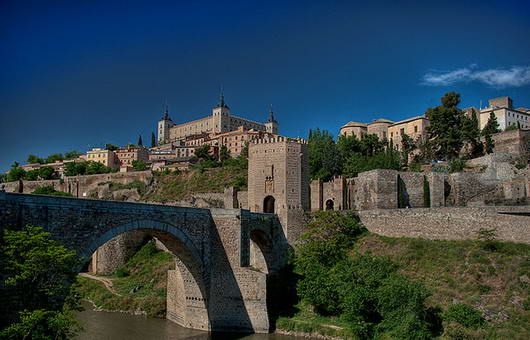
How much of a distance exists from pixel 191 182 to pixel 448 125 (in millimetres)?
29412

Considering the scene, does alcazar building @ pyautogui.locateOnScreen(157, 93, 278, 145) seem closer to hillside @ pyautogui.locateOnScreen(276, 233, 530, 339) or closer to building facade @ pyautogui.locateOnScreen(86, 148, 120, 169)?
building facade @ pyautogui.locateOnScreen(86, 148, 120, 169)

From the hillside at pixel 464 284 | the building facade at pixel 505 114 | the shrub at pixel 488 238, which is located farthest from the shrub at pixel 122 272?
the building facade at pixel 505 114

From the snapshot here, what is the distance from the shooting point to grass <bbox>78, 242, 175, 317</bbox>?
107ft

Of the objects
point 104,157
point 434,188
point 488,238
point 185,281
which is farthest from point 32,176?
point 488,238

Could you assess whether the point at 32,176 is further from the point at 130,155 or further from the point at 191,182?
the point at 191,182

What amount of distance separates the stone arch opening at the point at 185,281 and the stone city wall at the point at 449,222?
12.7 metres

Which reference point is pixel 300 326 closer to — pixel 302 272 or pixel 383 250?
pixel 302 272

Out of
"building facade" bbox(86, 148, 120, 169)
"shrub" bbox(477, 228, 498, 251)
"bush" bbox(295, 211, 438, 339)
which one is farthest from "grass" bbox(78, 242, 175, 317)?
"building facade" bbox(86, 148, 120, 169)

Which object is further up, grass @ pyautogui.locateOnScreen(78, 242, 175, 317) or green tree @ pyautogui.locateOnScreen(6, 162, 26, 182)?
green tree @ pyautogui.locateOnScreen(6, 162, 26, 182)

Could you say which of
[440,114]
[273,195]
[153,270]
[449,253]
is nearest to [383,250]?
[449,253]

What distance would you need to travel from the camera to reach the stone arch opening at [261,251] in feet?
110

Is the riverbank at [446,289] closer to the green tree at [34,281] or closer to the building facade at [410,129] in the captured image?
the green tree at [34,281]

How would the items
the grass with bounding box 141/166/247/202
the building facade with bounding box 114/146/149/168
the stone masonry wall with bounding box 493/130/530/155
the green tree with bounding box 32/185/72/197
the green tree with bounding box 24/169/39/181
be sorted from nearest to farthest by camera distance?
the stone masonry wall with bounding box 493/130/530/155, the grass with bounding box 141/166/247/202, the green tree with bounding box 32/185/72/197, the green tree with bounding box 24/169/39/181, the building facade with bounding box 114/146/149/168

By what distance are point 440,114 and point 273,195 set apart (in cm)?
2135
